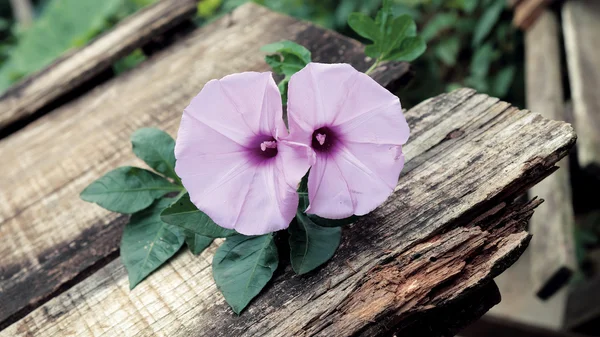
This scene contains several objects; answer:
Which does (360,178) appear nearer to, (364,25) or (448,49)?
(364,25)

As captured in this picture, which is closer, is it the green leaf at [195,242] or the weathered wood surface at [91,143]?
the green leaf at [195,242]

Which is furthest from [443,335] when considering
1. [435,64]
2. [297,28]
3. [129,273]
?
[435,64]

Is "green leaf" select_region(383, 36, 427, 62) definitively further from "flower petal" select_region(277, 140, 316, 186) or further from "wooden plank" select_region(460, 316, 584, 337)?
"wooden plank" select_region(460, 316, 584, 337)

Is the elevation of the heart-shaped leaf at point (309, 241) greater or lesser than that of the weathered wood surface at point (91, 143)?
lesser

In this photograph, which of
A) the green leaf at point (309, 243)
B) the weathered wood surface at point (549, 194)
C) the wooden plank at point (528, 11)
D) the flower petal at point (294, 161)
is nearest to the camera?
the flower petal at point (294, 161)

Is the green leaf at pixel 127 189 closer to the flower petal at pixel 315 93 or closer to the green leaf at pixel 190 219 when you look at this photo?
the green leaf at pixel 190 219

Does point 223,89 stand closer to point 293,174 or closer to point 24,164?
point 293,174

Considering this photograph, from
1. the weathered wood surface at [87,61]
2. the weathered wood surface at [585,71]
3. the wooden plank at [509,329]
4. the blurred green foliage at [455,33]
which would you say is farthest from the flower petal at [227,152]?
the blurred green foliage at [455,33]

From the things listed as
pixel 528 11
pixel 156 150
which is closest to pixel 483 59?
pixel 528 11
